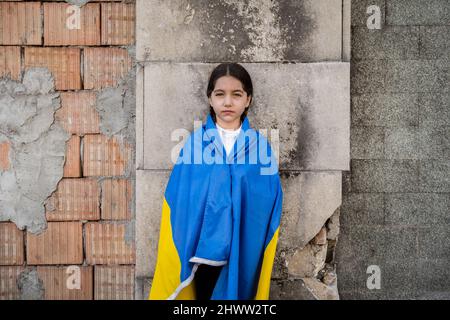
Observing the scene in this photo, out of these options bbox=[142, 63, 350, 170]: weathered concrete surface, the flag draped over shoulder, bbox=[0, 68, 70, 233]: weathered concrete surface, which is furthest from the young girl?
bbox=[0, 68, 70, 233]: weathered concrete surface

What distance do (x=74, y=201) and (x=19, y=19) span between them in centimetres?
123

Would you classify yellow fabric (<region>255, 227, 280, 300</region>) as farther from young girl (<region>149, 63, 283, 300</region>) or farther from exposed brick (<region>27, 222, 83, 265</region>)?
exposed brick (<region>27, 222, 83, 265</region>)

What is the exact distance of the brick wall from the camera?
2.71 m

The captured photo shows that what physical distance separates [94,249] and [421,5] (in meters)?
2.70

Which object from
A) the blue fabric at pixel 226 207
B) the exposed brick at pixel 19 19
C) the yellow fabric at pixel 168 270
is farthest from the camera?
the exposed brick at pixel 19 19

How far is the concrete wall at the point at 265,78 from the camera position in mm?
2480

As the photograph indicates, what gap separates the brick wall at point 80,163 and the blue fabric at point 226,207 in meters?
0.78

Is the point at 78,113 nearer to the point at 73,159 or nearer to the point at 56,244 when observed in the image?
the point at 73,159

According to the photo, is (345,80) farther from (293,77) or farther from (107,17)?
(107,17)

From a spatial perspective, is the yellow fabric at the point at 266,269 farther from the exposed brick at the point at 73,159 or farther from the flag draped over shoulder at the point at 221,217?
the exposed brick at the point at 73,159

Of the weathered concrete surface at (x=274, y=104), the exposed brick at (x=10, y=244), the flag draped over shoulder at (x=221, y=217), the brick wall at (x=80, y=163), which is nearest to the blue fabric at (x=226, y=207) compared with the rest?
the flag draped over shoulder at (x=221, y=217)

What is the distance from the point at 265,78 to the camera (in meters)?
2.49

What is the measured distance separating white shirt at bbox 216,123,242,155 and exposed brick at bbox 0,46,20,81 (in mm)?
1474
